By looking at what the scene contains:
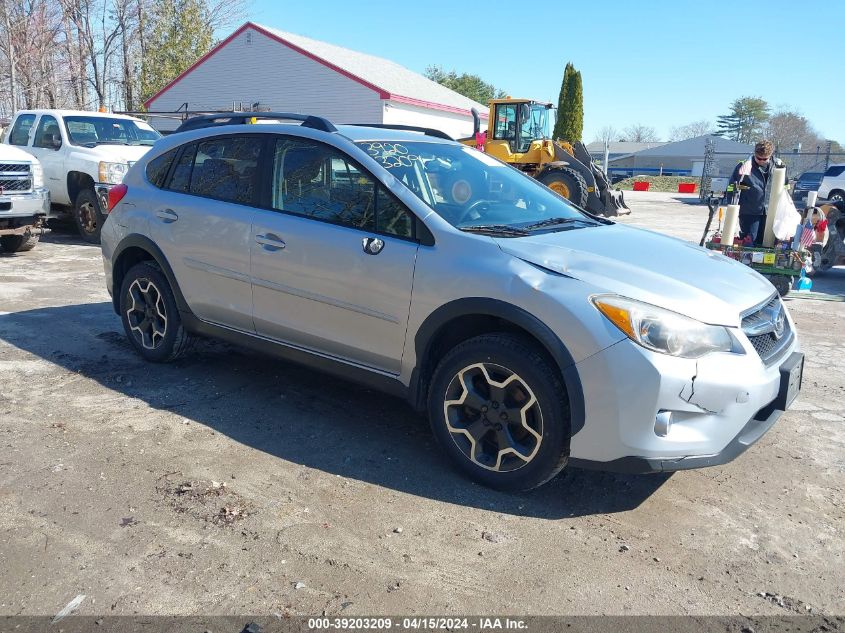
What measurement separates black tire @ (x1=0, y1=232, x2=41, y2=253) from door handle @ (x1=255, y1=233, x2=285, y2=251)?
7415 millimetres

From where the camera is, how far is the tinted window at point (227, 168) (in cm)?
450

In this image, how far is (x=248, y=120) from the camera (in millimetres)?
5008

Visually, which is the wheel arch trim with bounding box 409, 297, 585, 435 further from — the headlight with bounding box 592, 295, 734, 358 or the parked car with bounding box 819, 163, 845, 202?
the parked car with bounding box 819, 163, 845, 202

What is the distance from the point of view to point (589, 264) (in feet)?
11.0

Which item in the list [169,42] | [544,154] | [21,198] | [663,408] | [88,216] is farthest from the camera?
[169,42]

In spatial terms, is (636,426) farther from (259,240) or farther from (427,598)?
(259,240)

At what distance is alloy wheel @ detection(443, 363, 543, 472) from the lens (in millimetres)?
3312

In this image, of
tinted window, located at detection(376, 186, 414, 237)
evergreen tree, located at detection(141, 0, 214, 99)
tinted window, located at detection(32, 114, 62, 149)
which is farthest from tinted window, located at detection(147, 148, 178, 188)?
evergreen tree, located at detection(141, 0, 214, 99)

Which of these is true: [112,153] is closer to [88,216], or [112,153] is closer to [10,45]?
[88,216]

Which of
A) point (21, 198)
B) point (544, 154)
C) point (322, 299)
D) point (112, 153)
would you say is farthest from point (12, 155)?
point (544, 154)

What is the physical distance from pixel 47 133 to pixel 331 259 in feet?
32.4

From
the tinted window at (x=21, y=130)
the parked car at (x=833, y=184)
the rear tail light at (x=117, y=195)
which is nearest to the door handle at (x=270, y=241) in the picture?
the rear tail light at (x=117, y=195)

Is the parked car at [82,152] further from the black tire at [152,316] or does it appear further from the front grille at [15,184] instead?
the black tire at [152,316]

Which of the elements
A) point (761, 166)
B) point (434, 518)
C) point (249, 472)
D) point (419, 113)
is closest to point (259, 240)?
point (249, 472)
